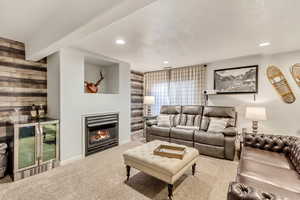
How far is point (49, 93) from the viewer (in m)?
3.01

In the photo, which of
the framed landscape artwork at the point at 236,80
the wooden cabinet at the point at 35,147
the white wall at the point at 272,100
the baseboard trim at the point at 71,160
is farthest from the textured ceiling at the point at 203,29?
the baseboard trim at the point at 71,160

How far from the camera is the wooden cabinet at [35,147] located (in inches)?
89.3

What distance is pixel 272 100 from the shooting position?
3.41m

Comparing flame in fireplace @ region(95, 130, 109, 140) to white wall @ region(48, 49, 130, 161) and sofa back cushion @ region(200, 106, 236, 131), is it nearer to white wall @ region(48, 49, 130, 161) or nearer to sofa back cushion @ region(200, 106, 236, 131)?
white wall @ region(48, 49, 130, 161)

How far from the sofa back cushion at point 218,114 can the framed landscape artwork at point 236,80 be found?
0.58 m

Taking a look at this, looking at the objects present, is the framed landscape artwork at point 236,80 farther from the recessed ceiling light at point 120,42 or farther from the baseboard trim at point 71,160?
the baseboard trim at point 71,160

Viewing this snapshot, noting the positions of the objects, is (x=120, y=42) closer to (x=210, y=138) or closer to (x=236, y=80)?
(x=210, y=138)

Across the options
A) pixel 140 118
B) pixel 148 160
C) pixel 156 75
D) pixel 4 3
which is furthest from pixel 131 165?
pixel 156 75

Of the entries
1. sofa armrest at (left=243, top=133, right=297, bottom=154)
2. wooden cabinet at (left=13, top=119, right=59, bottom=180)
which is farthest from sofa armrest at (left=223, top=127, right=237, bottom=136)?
wooden cabinet at (left=13, top=119, right=59, bottom=180)

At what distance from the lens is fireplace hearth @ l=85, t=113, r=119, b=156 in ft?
10.6

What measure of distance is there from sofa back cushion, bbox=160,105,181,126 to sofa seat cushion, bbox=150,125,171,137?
0.43m

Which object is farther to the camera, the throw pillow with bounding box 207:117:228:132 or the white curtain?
the white curtain

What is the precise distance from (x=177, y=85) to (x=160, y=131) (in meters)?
1.85

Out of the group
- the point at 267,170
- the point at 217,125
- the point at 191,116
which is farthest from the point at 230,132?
the point at 267,170
